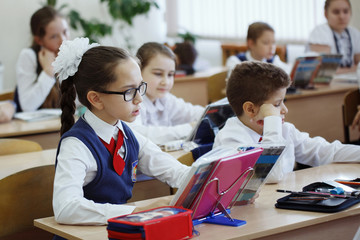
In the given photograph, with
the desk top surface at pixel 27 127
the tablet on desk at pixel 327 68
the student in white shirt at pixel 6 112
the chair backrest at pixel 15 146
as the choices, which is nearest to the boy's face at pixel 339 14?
the tablet on desk at pixel 327 68

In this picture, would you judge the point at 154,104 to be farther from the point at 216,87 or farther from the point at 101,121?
the point at 101,121

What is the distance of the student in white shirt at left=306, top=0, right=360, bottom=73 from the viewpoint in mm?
5047

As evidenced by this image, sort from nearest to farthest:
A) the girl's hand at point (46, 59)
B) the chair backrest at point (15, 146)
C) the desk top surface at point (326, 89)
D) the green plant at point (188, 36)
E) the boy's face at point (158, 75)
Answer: the chair backrest at point (15, 146) < the boy's face at point (158, 75) < the desk top surface at point (326, 89) < the girl's hand at point (46, 59) < the green plant at point (188, 36)

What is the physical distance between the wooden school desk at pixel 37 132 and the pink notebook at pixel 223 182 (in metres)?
1.83

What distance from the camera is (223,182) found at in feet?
5.28

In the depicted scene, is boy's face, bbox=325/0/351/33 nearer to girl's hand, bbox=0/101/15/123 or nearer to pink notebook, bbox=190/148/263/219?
girl's hand, bbox=0/101/15/123

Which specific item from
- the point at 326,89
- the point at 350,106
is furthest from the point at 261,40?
the point at 350,106

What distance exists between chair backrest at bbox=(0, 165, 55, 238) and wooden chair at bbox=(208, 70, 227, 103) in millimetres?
2375

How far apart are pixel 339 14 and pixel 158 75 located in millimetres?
2406

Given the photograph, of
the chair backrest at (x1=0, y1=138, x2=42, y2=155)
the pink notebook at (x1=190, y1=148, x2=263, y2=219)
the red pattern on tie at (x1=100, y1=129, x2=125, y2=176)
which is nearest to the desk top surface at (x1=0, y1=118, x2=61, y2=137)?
the chair backrest at (x1=0, y1=138, x2=42, y2=155)

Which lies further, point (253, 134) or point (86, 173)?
point (253, 134)

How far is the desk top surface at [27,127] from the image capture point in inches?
128

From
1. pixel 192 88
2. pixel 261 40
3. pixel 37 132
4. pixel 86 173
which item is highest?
pixel 261 40

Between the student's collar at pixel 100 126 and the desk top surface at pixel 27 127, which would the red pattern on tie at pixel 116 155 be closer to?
the student's collar at pixel 100 126
